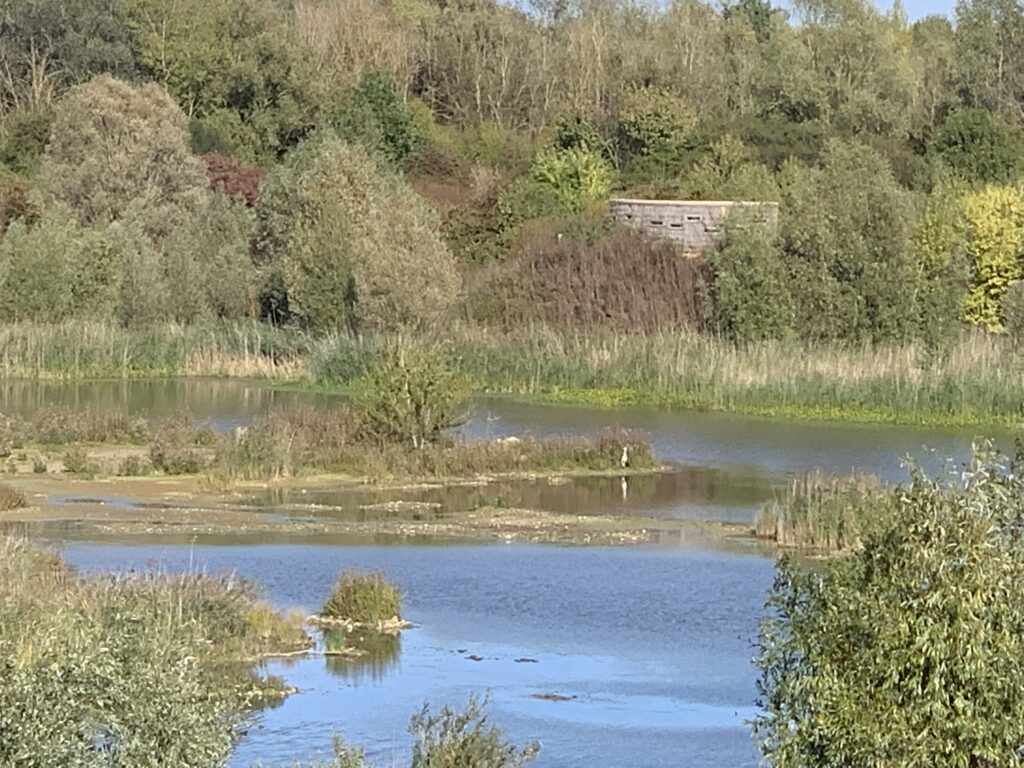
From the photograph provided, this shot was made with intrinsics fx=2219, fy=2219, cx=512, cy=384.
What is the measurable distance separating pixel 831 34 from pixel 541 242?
103 feet

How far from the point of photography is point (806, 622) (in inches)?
455

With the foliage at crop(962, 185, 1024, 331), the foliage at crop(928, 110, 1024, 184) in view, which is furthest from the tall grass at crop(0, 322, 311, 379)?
the foliage at crop(928, 110, 1024, 184)

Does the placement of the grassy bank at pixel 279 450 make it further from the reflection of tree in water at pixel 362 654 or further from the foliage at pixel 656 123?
the foliage at pixel 656 123

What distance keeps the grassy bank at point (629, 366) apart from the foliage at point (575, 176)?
517 inches

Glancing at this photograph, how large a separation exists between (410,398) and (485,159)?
38.8m

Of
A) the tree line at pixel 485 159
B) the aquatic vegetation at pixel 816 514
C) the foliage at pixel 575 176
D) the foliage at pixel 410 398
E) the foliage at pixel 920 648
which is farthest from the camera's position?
the foliage at pixel 575 176

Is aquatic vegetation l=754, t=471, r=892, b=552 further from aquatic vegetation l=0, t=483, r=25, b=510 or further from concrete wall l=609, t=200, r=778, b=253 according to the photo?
concrete wall l=609, t=200, r=778, b=253

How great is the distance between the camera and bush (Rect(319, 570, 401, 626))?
67.9 feet

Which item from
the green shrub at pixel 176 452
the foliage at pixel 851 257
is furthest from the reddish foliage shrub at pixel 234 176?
the green shrub at pixel 176 452

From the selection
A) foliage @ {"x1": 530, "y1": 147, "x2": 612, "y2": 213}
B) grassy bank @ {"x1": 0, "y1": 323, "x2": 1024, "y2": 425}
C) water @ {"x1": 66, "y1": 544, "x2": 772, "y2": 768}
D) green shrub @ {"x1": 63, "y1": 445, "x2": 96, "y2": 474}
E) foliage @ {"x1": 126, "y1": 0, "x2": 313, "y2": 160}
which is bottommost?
water @ {"x1": 66, "y1": 544, "x2": 772, "y2": 768}

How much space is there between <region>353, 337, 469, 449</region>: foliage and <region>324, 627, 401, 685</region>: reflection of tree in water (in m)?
12.4

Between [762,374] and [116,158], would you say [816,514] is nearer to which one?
[762,374]

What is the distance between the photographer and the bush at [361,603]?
20.7 metres

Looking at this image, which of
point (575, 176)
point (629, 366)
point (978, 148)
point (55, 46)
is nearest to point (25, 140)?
point (55, 46)
